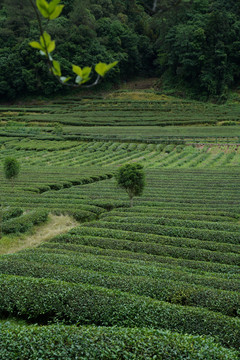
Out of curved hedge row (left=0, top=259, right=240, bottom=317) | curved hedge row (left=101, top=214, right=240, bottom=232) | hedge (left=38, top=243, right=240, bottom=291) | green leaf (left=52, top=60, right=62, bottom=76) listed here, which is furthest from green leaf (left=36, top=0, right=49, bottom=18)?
curved hedge row (left=101, top=214, right=240, bottom=232)

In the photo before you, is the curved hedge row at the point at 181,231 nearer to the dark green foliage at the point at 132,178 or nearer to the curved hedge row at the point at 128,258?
the curved hedge row at the point at 128,258

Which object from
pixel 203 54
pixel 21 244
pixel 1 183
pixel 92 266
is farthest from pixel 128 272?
pixel 203 54

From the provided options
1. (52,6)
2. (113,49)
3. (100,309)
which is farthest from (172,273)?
(113,49)

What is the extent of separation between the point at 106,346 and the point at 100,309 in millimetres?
1909

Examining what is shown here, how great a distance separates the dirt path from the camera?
15.0m

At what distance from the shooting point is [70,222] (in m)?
17.7

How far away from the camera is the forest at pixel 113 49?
87375mm

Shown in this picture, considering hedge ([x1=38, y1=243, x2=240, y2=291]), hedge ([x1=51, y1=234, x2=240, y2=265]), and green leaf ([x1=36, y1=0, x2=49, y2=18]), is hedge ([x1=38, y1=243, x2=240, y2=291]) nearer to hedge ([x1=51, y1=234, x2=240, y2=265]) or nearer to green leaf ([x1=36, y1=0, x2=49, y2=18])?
hedge ([x1=51, y1=234, x2=240, y2=265])

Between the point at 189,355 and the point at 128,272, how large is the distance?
14.1 feet

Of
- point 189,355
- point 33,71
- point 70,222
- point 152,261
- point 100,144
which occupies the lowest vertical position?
point 100,144

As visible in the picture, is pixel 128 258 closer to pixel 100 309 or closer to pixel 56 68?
pixel 100 309

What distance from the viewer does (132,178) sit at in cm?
2000

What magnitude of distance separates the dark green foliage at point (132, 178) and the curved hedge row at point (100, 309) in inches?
450

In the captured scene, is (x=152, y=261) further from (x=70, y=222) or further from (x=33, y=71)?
(x=33, y=71)
